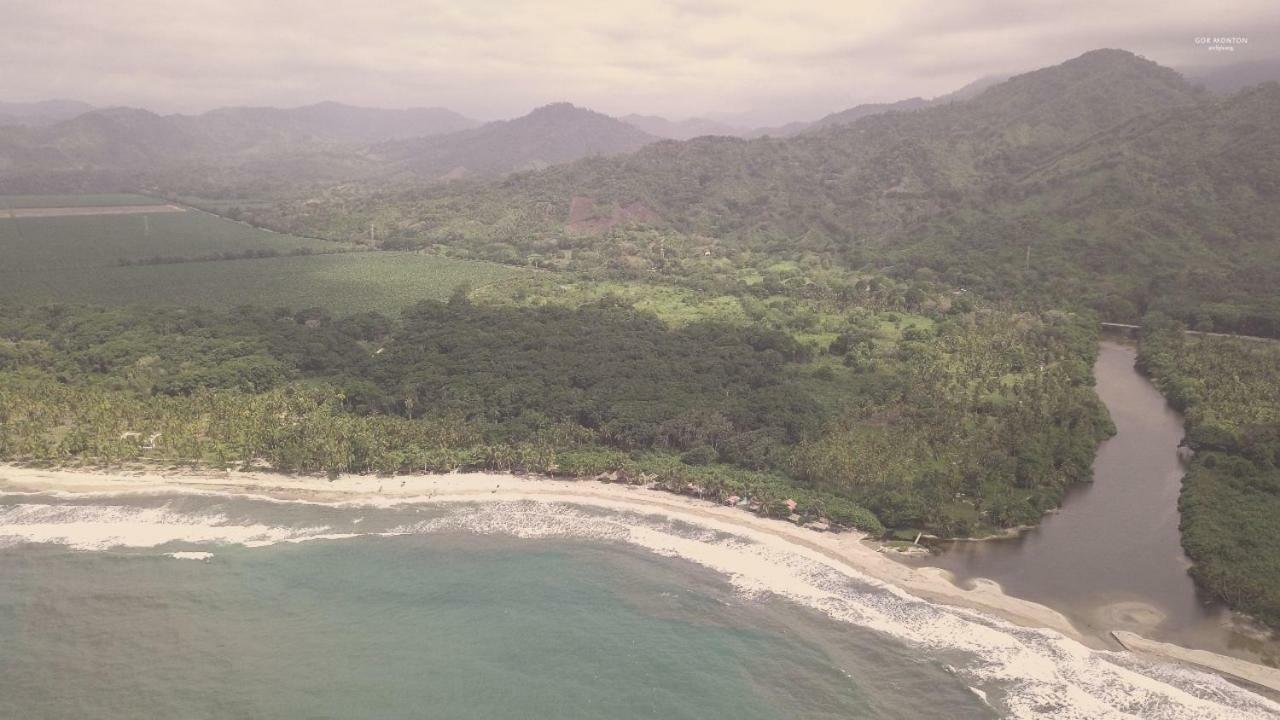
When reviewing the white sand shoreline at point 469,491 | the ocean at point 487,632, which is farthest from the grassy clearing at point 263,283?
the ocean at point 487,632

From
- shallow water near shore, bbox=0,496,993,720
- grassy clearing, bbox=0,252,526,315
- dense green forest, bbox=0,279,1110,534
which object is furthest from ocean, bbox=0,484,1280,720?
grassy clearing, bbox=0,252,526,315

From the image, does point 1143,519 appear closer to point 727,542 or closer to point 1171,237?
point 727,542

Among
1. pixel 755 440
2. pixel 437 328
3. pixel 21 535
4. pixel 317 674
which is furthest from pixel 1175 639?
pixel 437 328

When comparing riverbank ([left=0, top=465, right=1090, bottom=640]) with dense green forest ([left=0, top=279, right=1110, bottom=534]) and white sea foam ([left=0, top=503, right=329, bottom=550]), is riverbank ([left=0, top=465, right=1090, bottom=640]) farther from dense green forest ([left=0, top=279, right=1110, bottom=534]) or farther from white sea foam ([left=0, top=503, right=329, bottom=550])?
white sea foam ([left=0, top=503, right=329, bottom=550])

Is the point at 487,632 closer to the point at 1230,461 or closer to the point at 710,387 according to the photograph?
the point at 710,387

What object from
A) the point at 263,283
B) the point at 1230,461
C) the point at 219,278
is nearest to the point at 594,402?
the point at 1230,461
